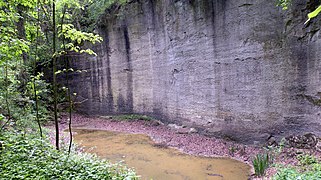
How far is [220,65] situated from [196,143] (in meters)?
2.73

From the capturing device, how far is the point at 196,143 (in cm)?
779

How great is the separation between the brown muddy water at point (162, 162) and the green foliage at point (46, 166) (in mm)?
961

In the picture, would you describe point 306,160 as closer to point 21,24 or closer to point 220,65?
point 220,65

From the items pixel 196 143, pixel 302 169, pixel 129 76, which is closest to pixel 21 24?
pixel 129 76

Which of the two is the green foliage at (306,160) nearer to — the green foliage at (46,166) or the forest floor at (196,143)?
the forest floor at (196,143)

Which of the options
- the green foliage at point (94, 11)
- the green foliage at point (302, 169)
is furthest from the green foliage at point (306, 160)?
the green foliage at point (94, 11)

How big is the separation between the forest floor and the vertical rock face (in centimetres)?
44

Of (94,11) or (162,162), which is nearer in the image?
(162,162)

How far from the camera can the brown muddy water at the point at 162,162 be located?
18.0ft

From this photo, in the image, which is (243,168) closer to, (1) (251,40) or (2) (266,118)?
(2) (266,118)

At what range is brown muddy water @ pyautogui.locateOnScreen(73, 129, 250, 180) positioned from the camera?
5477mm

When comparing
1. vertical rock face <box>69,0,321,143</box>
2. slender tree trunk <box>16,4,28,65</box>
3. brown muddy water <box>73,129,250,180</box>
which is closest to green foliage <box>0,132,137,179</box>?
brown muddy water <box>73,129,250,180</box>

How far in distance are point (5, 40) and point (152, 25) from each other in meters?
7.59

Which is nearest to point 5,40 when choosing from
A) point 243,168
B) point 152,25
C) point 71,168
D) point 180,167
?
point 71,168
